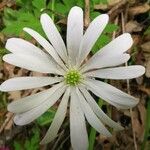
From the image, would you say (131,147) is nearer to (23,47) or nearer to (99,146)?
(99,146)

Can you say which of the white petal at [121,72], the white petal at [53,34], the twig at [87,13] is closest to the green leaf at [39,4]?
the twig at [87,13]

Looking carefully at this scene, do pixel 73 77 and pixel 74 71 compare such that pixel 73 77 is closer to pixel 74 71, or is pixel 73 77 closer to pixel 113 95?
pixel 74 71

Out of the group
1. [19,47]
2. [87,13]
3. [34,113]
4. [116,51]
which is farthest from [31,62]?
[87,13]

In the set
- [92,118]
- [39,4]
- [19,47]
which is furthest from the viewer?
[39,4]

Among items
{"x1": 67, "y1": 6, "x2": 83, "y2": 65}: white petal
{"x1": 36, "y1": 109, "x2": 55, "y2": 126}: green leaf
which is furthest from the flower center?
{"x1": 36, "y1": 109, "x2": 55, "y2": 126}: green leaf

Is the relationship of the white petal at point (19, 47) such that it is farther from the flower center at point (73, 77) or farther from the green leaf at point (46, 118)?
the green leaf at point (46, 118)

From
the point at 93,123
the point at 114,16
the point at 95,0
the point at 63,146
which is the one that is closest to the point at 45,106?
the point at 93,123

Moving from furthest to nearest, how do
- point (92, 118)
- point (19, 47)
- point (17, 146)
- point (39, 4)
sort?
point (39, 4)
point (17, 146)
point (92, 118)
point (19, 47)
